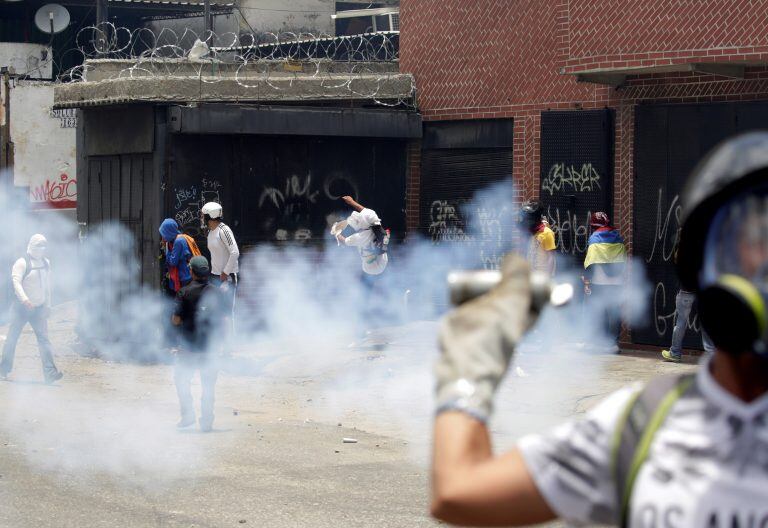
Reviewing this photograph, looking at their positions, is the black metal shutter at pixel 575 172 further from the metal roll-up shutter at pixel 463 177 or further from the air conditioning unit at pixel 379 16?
the air conditioning unit at pixel 379 16

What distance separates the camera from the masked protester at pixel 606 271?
14.1 m

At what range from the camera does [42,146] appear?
71.2 ft

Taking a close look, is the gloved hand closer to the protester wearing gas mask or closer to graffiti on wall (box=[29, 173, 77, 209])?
the protester wearing gas mask

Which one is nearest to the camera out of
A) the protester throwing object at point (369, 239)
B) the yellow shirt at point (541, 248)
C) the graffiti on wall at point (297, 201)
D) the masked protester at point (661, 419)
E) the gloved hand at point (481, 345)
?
the masked protester at point (661, 419)

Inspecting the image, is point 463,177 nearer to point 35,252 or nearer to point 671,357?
point 671,357

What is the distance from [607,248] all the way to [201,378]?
5544 mm

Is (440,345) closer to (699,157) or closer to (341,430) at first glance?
(341,430)

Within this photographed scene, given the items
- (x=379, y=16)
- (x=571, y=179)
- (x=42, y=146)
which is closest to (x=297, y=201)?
(x=571, y=179)

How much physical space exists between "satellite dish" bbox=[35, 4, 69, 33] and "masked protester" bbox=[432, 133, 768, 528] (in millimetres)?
24482

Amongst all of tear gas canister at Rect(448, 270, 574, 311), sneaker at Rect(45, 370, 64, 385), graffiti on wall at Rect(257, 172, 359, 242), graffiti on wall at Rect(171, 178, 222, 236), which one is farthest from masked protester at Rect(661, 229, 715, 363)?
tear gas canister at Rect(448, 270, 574, 311)

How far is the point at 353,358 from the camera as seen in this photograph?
47.4 feet

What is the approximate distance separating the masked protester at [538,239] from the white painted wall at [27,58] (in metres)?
13.7

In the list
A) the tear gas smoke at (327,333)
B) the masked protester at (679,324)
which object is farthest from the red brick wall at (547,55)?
the masked protester at (679,324)

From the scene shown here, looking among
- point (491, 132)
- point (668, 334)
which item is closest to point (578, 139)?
point (491, 132)
